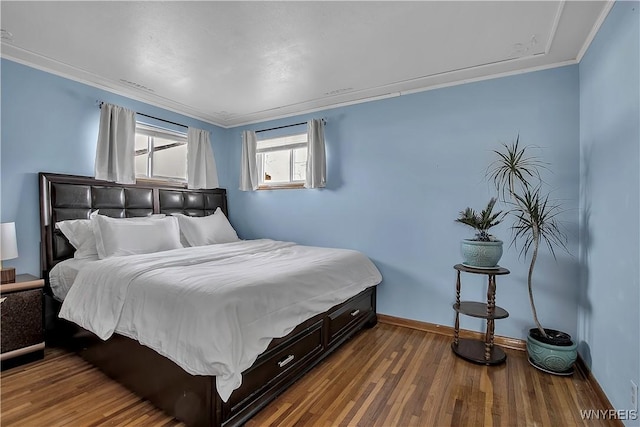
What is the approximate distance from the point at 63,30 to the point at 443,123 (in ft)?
10.8

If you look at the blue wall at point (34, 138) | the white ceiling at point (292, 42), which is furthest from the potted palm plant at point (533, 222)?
the blue wall at point (34, 138)

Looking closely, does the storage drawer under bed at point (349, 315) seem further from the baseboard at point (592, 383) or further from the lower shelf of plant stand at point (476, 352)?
the baseboard at point (592, 383)

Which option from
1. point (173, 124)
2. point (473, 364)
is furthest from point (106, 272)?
point (473, 364)

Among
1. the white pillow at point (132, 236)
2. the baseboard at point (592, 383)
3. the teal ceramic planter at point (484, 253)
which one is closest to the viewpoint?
the baseboard at point (592, 383)

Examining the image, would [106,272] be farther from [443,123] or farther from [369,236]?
[443,123]

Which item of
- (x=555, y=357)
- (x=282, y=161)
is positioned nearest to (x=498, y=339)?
(x=555, y=357)

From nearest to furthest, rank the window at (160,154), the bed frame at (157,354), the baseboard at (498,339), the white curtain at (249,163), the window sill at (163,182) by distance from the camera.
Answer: the bed frame at (157,354), the baseboard at (498,339), the window sill at (163,182), the window at (160,154), the white curtain at (249,163)

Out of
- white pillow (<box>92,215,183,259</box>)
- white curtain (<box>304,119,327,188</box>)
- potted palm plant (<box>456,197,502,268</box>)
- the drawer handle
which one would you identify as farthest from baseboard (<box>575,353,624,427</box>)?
white pillow (<box>92,215,183,259</box>)

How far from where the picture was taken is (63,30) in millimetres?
2213

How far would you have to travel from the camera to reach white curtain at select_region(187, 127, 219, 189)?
407 centimetres

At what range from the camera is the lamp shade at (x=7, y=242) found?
229cm

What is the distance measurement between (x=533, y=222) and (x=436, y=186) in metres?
0.97

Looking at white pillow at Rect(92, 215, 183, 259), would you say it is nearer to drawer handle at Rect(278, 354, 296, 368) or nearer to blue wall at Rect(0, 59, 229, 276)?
blue wall at Rect(0, 59, 229, 276)

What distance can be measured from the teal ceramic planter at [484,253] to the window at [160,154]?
3.58m
